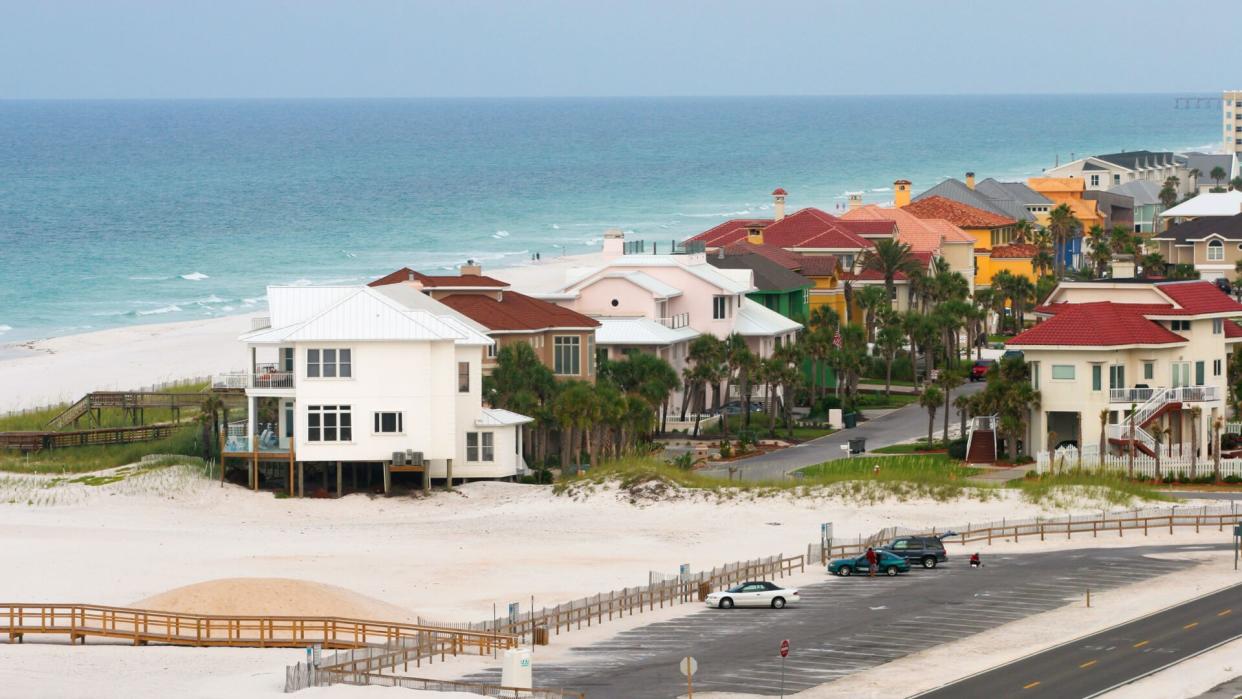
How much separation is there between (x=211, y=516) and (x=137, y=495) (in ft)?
9.25

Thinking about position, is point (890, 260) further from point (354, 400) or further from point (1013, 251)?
point (354, 400)

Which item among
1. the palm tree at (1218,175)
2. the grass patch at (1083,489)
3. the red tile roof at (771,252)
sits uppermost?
the palm tree at (1218,175)

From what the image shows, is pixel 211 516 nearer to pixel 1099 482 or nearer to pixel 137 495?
pixel 137 495

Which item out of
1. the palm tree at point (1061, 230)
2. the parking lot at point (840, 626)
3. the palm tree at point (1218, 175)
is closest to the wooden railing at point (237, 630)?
the parking lot at point (840, 626)

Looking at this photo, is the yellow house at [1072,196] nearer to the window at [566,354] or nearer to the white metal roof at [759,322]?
the white metal roof at [759,322]

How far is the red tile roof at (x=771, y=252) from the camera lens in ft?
339

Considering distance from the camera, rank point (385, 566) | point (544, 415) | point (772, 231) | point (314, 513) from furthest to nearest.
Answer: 1. point (772, 231)
2. point (544, 415)
3. point (314, 513)
4. point (385, 566)

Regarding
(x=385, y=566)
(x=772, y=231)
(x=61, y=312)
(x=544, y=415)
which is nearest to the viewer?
(x=385, y=566)

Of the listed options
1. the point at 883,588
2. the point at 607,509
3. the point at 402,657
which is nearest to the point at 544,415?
the point at 607,509

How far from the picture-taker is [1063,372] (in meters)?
76.3

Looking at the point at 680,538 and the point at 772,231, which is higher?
the point at 772,231

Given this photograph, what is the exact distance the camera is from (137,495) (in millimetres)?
68500

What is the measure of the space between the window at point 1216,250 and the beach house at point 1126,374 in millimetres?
46703

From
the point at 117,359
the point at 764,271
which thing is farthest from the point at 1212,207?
the point at 117,359
